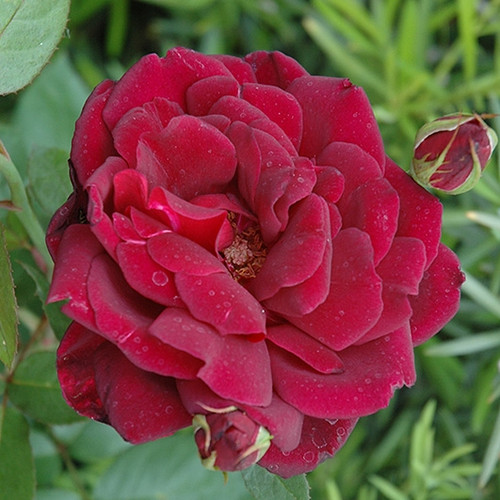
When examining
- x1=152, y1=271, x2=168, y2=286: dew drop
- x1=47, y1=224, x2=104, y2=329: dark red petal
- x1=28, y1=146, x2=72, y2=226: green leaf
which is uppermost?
x1=47, y1=224, x2=104, y2=329: dark red petal

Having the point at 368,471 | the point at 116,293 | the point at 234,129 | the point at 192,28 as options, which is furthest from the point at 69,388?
the point at 192,28

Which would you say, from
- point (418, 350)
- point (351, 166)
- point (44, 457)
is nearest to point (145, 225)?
point (351, 166)

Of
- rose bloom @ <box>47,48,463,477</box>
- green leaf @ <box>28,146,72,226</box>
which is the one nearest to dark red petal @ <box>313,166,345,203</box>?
rose bloom @ <box>47,48,463,477</box>

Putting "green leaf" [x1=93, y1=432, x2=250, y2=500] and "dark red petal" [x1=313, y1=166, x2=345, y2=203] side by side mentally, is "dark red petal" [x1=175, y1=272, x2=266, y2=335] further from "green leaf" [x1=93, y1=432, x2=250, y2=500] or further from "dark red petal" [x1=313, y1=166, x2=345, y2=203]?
"green leaf" [x1=93, y1=432, x2=250, y2=500]

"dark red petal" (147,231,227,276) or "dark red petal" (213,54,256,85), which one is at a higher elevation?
"dark red petal" (213,54,256,85)

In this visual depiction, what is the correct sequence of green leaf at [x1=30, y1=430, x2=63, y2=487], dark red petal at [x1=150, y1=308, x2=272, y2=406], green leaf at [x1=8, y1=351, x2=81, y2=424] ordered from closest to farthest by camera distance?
dark red petal at [x1=150, y1=308, x2=272, y2=406]
green leaf at [x1=8, y1=351, x2=81, y2=424]
green leaf at [x1=30, y1=430, x2=63, y2=487]

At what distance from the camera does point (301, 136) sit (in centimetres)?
42

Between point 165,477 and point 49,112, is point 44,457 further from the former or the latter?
point 49,112

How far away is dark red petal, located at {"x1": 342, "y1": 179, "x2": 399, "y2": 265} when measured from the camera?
37cm

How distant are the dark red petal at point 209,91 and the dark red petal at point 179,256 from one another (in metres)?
0.09

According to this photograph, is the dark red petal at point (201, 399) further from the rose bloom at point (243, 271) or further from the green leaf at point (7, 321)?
the green leaf at point (7, 321)

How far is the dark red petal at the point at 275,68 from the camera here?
43cm

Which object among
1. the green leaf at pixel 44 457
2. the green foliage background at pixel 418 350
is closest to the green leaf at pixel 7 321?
the green foliage background at pixel 418 350

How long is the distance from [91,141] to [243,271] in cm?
12
